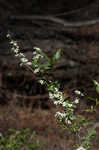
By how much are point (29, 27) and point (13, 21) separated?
0.49 metres

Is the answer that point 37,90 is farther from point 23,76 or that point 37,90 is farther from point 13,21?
point 13,21

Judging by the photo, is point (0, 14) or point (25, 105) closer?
point (25, 105)

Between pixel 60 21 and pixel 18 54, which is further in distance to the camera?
pixel 60 21

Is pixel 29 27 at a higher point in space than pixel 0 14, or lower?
lower

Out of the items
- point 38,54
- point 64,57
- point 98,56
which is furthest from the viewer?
point 98,56

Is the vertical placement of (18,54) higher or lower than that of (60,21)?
lower

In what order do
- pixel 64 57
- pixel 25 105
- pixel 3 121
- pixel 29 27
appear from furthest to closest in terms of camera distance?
pixel 29 27 < pixel 64 57 < pixel 25 105 < pixel 3 121

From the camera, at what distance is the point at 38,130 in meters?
4.46

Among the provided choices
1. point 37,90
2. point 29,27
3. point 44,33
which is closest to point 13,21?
point 29,27

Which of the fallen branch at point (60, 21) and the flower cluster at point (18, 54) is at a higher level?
the fallen branch at point (60, 21)

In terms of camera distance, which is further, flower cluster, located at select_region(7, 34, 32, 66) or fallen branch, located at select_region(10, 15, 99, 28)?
fallen branch, located at select_region(10, 15, 99, 28)

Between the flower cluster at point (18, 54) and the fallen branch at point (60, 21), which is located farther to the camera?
the fallen branch at point (60, 21)

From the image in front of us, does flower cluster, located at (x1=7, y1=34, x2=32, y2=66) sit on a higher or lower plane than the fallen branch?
lower

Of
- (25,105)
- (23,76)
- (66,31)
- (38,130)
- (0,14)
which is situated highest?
(0,14)
